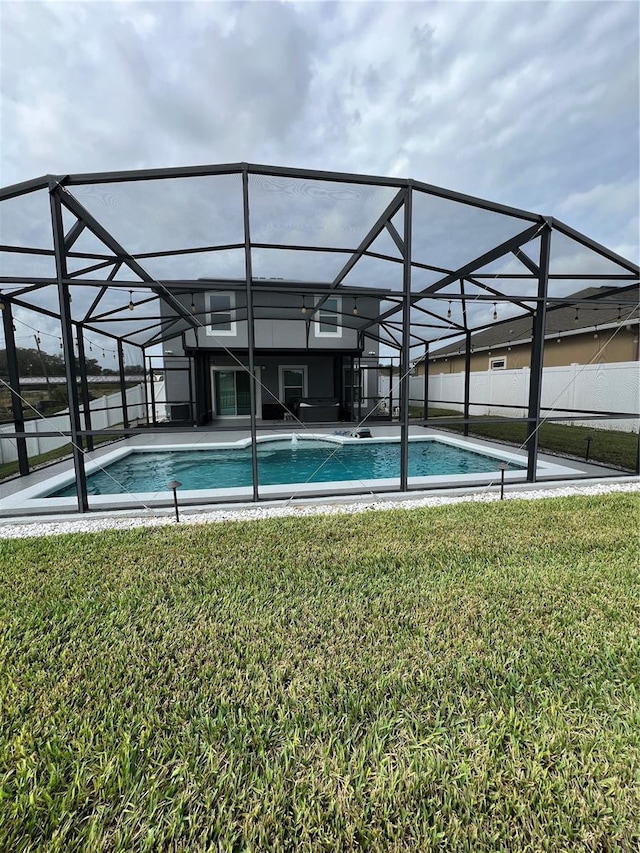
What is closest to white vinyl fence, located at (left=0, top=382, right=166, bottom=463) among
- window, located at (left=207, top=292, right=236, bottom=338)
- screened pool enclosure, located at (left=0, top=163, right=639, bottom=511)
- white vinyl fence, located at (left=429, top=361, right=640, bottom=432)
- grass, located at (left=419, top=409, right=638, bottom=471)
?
screened pool enclosure, located at (left=0, top=163, right=639, bottom=511)

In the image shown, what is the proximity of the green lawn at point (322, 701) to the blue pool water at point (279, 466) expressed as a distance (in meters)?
3.64

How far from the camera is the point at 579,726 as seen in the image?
66.7 inches

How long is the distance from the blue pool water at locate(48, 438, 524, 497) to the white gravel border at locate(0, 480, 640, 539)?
4.99 feet

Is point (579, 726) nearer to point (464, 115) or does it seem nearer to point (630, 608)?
point (630, 608)

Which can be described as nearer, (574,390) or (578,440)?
(578,440)

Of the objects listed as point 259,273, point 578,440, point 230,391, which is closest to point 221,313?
point 230,391

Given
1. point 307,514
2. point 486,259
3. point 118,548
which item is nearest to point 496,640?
point 307,514

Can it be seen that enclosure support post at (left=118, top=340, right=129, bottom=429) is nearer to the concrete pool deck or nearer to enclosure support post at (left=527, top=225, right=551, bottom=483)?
the concrete pool deck

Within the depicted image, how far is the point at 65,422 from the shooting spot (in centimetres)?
835

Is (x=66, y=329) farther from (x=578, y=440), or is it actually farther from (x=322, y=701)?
(x=578, y=440)

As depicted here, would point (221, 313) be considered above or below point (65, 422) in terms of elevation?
above

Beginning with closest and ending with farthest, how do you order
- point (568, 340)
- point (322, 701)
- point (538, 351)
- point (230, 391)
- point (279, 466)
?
point (322, 701) < point (538, 351) < point (279, 466) < point (568, 340) < point (230, 391)

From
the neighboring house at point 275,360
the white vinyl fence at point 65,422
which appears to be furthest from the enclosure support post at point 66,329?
the neighboring house at point 275,360

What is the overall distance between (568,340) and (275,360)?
34.2 feet
